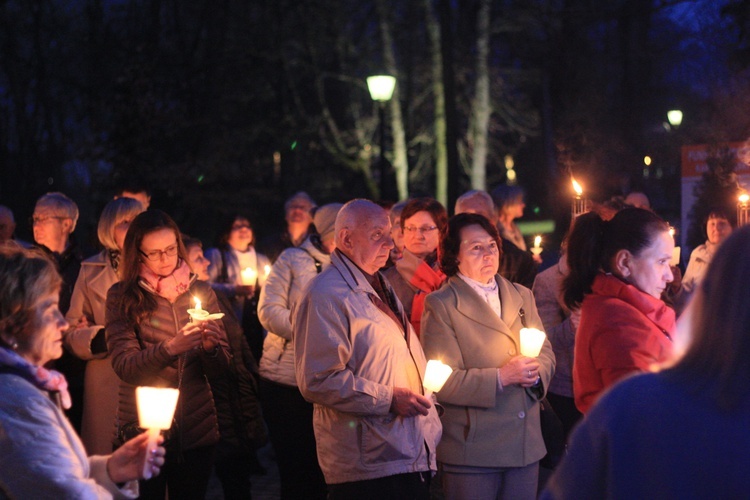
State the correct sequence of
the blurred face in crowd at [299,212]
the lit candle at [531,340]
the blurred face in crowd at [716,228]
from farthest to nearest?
the blurred face in crowd at [299,212] → the blurred face in crowd at [716,228] → the lit candle at [531,340]

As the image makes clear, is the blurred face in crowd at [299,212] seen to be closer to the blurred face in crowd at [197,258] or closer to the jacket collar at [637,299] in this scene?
the blurred face in crowd at [197,258]

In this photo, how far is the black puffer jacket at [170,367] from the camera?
4.86 metres

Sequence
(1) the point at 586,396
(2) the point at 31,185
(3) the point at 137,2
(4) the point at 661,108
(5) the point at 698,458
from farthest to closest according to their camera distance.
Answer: (4) the point at 661,108
(2) the point at 31,185
(3) the point at 137,2
(1) the point at 586,396
(5) the point at 698,458

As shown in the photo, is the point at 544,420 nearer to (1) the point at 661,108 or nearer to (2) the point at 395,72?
(2) the point at 395,72

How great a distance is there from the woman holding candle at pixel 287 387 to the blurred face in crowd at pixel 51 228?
1770 millimetres

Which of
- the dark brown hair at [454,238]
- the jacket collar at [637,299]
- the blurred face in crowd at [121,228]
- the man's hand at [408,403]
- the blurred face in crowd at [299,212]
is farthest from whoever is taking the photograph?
the blurred face in crowd at [299,212]

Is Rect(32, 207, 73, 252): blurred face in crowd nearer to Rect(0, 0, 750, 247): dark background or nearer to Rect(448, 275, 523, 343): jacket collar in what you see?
Rect(448, 275, 523, 343): jacket collar

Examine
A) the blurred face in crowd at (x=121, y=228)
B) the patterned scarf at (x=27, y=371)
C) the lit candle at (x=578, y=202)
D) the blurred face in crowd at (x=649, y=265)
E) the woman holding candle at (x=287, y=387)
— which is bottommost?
the woman holding candle at (x=287, y=387)

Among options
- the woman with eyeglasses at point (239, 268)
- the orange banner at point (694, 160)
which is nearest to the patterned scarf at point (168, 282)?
the woman with eyeglasses at point (239, 268)

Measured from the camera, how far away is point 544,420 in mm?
5250

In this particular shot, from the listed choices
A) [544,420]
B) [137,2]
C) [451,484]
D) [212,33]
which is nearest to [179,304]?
[451,484]

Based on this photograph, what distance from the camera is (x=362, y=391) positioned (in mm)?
4426

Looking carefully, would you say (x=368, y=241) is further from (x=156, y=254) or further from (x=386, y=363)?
(x=156, y=254)

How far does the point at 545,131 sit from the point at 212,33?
907 centimetres
